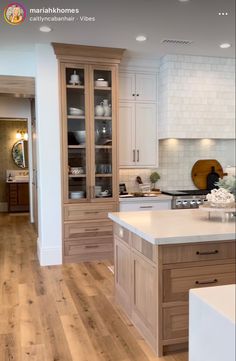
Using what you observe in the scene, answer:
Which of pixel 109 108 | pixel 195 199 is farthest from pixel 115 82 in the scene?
pixel 195 199

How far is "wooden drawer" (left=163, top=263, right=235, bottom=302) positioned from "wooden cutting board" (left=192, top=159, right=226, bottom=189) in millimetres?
3079

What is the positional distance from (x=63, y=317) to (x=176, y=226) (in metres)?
1.31

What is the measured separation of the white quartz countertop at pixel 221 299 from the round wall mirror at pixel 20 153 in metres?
8.95

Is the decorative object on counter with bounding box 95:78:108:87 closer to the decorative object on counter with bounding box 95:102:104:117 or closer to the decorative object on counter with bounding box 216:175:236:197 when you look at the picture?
the decorative object on counter with bounding box 95:102:104:117

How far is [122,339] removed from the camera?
2629 millimetres

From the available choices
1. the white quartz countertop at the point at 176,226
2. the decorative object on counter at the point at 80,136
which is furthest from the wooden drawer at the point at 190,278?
the decorative object on counter at the point at 80,136

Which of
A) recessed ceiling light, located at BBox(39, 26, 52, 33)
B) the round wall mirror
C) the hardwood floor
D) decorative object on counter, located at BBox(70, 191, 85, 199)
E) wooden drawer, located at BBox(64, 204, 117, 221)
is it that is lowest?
the hardwood floor

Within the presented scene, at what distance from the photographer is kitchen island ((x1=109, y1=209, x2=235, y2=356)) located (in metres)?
2.30

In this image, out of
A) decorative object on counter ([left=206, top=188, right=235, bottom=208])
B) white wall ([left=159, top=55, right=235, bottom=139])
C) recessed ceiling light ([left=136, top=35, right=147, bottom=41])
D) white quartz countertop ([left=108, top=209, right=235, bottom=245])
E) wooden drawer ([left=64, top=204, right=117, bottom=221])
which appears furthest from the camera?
white wall ([left=159, top=55, right=235, bottom=139])

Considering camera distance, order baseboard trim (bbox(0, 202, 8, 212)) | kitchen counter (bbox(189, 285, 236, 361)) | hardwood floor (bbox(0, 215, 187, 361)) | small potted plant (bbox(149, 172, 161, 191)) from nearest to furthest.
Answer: kitchen counter (bbox(189, 285, 236, 361)), hardwood floor (bbox(0, 215, 187, 361)), small potted plant (bbox(149, 172, 161, 191)), baseboard trim (bbox(0, 202, 8, 212))

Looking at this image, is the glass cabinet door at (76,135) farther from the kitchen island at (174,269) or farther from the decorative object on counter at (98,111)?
the kitchen island at (174,269)

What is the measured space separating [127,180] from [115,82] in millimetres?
1451

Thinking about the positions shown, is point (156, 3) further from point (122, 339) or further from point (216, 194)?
point (122, 339)

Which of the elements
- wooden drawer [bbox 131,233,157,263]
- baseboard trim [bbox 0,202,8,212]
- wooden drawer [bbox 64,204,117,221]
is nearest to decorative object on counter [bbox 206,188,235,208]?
wooden drawer [bbox 131,233,157,263]
